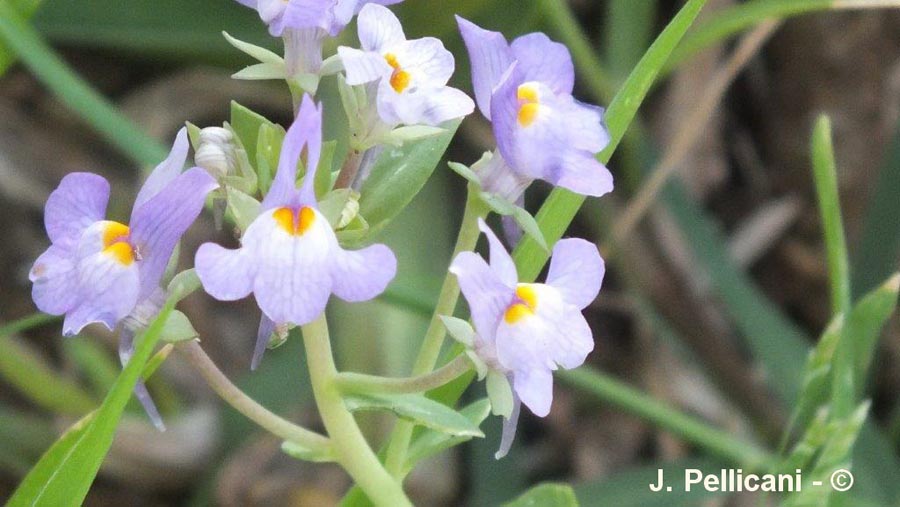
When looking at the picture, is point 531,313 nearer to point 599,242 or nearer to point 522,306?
point 522,306

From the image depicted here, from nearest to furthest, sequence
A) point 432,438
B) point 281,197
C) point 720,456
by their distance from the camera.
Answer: point 281,197, point 432,438, point 720,456

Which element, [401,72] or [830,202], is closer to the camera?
[401,72]

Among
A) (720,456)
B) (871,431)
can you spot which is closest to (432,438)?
(720,456)

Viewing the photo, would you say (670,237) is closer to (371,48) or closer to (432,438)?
(432,438)

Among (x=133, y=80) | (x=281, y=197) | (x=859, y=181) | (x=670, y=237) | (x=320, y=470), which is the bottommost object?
(x=320, y=470)

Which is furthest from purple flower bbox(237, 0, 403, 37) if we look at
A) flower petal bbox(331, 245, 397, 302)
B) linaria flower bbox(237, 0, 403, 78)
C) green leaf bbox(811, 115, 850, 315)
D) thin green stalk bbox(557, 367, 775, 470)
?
thin green stalk bbox(557, 367, 775, 470)

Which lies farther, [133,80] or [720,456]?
[133,80]

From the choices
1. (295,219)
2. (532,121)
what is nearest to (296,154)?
(295,219)

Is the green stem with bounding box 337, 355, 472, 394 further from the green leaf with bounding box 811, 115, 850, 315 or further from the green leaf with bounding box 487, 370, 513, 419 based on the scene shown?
the green leaf with bounding box 811, 115, 850, 315
